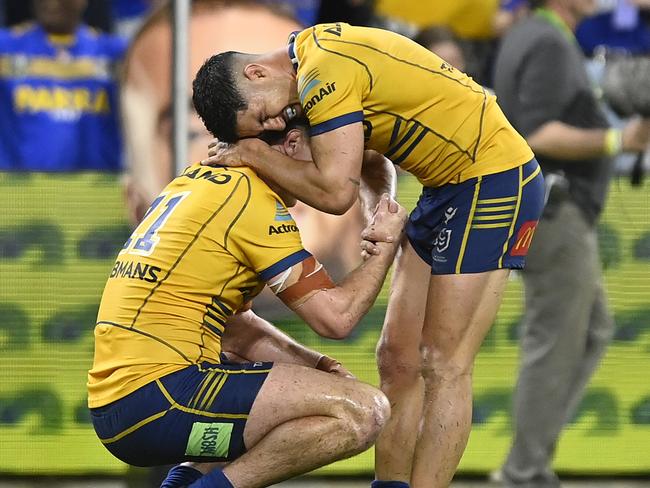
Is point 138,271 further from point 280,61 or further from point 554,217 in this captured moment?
point 554,217

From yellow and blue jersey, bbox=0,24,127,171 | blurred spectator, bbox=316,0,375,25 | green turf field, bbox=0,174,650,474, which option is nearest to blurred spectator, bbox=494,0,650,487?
green turf field, bbox=0,174,650,474

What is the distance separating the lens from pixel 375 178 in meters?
4.53

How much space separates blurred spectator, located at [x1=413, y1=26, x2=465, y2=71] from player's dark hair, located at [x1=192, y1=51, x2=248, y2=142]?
191cm

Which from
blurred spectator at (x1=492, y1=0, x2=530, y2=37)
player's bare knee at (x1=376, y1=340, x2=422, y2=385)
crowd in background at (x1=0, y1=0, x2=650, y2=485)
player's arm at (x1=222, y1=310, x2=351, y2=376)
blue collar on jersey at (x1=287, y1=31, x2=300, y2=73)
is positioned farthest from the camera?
blurred spectator at (x1=492, y1=0, x2=530, y2=37)

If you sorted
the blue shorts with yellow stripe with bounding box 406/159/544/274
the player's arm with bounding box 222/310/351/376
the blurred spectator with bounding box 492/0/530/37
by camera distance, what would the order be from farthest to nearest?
the blurred spectator with bounding box 492/0/530/37 < the player's arm with bounding box 222/310/351/376 < the blue shorts with yellow stripe with bounding box 406/159/544/274

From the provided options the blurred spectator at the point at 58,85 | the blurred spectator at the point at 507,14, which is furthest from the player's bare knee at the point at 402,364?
the blurred spectator at the point at 507,14

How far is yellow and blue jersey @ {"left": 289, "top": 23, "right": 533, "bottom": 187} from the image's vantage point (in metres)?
4.02

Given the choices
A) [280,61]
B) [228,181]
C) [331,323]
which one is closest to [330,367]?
[331,323]

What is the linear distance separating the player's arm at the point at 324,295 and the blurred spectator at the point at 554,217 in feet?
6.29

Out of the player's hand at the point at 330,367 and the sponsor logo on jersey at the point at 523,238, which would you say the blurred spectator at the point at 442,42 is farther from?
the player's hand at the point at 330,367

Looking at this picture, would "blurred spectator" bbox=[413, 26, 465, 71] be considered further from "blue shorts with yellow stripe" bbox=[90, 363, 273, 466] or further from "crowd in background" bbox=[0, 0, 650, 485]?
"blue shorts with yellow stripe" bbox=[90, 363, 273, 466]

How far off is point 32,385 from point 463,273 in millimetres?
2615

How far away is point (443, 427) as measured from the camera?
14.2 feet

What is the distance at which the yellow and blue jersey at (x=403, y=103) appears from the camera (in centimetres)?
402
